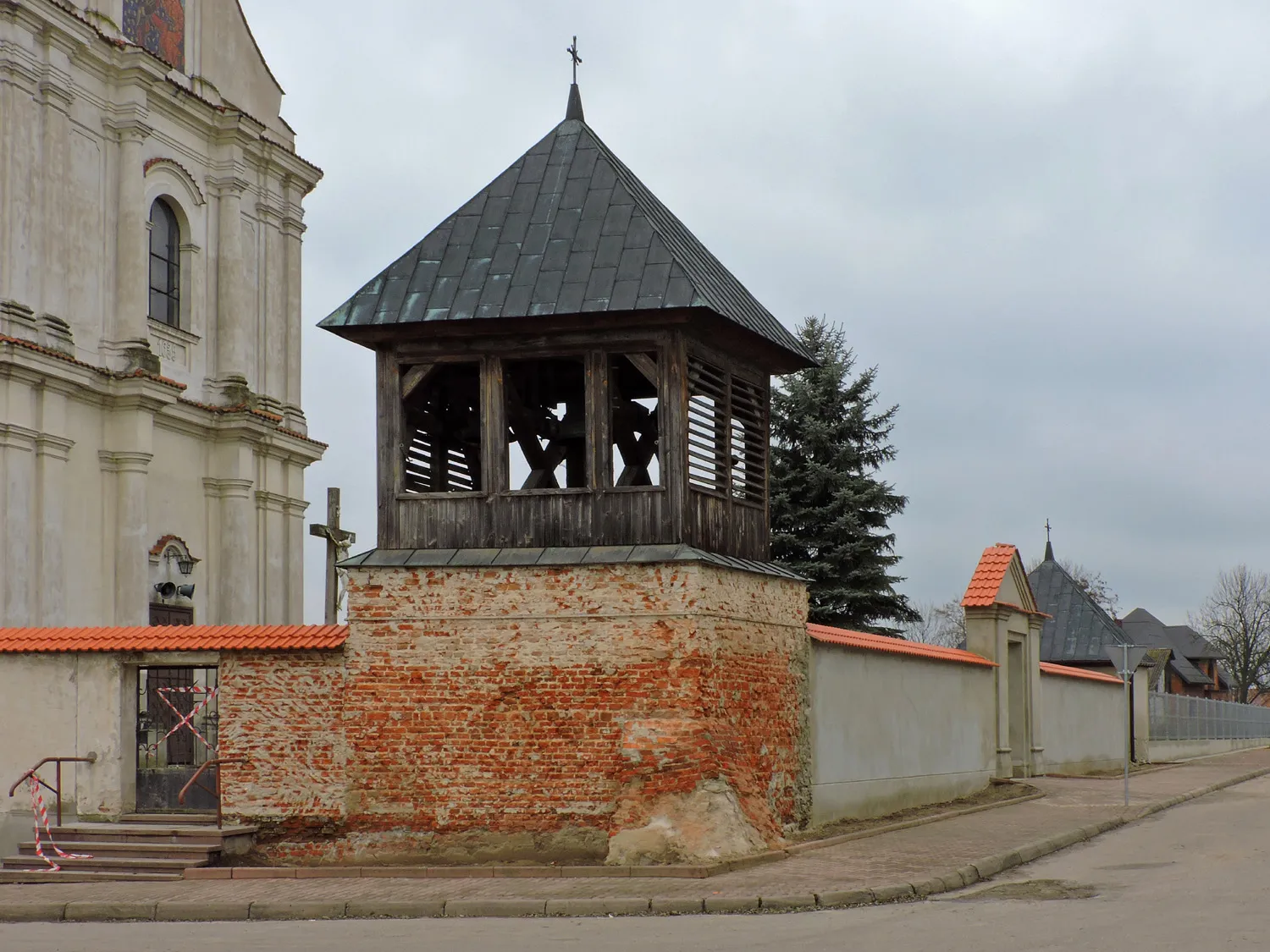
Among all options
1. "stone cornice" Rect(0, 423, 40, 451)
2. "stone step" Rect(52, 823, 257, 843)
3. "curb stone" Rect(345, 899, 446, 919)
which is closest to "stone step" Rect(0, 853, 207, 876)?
"stone step" Rect(52, 823, 257, 843)

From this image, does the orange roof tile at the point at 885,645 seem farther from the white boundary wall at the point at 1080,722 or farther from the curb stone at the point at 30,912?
the curb stone at the point at 30,912

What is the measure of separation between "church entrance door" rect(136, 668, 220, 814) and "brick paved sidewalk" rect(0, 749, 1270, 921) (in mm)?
→ 1893

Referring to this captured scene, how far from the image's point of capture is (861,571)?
32.3 meters

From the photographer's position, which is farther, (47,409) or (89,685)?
(47,409)

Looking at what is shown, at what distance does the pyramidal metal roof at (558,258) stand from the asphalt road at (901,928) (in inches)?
238

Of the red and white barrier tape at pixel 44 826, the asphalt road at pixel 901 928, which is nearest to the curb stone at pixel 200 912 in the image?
the asphalt road at pixel 901 928

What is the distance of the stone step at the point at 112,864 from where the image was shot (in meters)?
14.9

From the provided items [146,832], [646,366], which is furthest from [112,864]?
[646,366]

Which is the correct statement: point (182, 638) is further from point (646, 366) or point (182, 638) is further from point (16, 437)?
point (16, 437)

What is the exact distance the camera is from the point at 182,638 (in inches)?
626

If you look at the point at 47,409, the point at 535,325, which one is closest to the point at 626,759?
the point at 535,325

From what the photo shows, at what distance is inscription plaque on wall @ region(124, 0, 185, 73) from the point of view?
28859 mm

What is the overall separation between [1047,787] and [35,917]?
55.7ft

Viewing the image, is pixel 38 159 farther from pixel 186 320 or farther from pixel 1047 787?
pixel 1047 787
